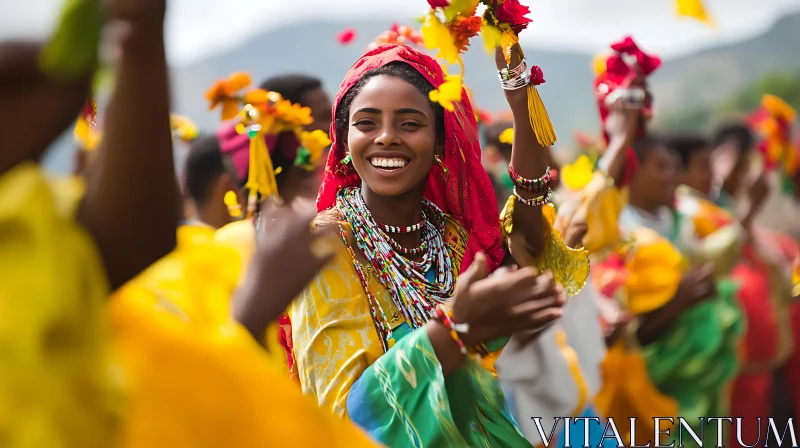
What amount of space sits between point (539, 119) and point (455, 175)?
1.29 feet

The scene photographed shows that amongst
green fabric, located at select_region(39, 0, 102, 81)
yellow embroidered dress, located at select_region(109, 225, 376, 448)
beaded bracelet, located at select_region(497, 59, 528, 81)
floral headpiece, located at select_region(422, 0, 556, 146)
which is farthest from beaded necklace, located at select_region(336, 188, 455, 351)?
green fabric, located at select_region(39, 0, 102, 81)

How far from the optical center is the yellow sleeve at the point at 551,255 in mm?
3607

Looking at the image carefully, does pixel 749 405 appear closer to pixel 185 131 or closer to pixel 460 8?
pixel 185 131

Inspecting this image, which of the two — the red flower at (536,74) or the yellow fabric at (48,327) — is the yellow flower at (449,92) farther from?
the yellow fabric at (48,327)

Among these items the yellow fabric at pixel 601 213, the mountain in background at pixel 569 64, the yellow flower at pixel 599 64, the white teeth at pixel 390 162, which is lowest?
the mountain in background at pixel 569 64

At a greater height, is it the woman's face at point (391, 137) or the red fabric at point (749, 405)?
the woman's face at point (391, 137)

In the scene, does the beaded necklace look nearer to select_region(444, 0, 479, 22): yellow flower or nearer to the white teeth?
the white teeth

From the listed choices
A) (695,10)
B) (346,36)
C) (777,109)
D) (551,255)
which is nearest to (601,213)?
(551,255)

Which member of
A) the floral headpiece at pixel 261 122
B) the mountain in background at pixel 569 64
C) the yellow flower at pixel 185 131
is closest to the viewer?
the floral headpiece at pixel 261 122

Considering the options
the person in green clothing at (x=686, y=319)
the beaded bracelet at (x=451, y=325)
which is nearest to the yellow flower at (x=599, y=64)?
the person in green clothing at (x=686, y=319)

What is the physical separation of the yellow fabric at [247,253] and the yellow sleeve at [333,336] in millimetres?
313

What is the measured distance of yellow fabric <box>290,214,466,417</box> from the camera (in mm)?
3158

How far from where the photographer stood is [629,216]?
616 centimetres

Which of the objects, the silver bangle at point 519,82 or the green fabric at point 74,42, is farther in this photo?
the silver bangle at point 519,82
